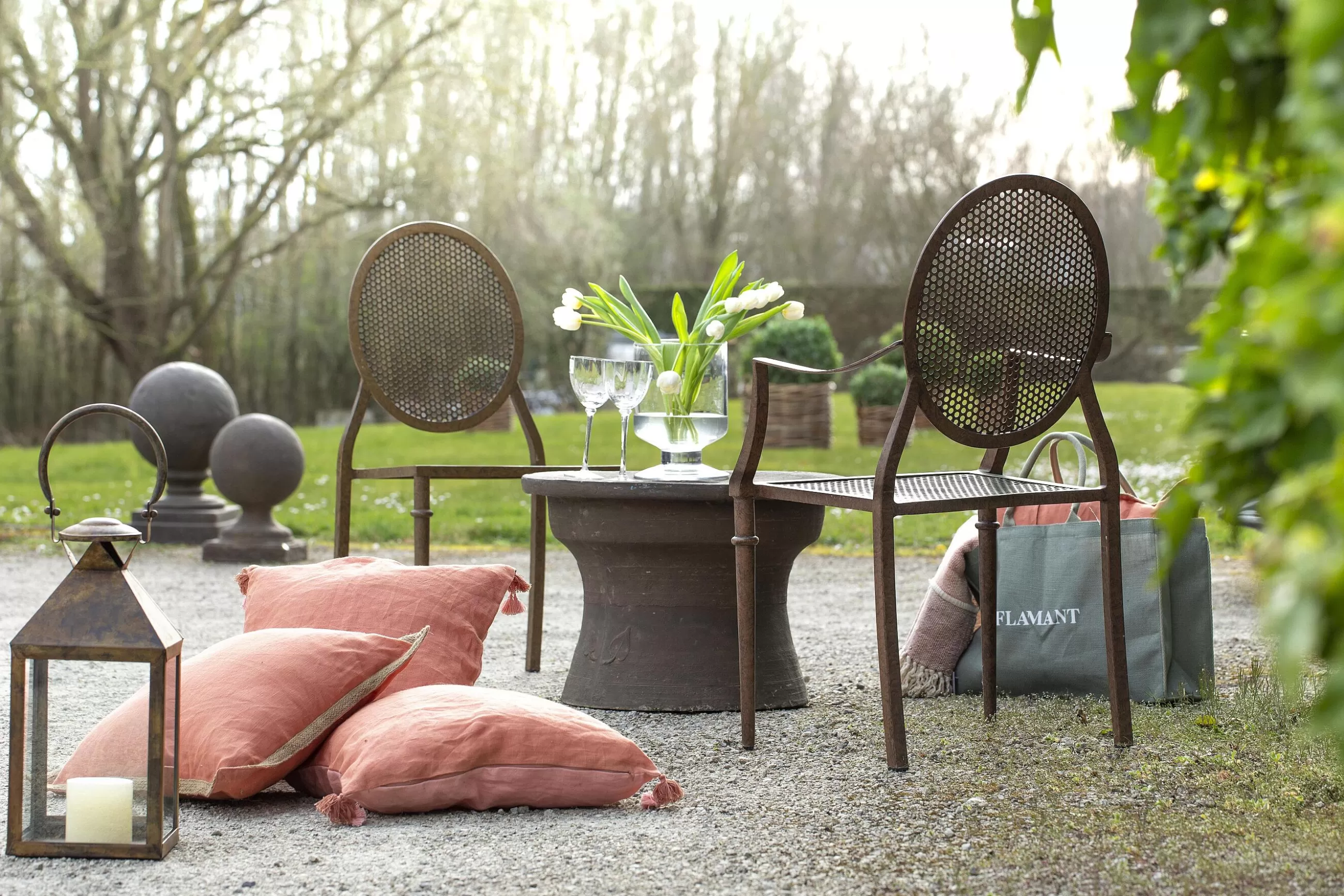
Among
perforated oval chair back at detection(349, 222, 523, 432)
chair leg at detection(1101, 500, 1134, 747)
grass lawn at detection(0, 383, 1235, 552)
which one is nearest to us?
chair leg at detection(1101, 500, 1134, 747)

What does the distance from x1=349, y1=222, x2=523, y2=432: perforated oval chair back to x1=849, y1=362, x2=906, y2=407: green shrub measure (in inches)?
311

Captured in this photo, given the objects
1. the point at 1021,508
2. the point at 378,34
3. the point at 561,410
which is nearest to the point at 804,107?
the point at 561,410

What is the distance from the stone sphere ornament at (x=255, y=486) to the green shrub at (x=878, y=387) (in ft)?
21.1

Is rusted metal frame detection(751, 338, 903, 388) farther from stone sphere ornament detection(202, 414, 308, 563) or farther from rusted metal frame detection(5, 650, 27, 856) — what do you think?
stone sphere ornament detection(202, 414, 308, 563)

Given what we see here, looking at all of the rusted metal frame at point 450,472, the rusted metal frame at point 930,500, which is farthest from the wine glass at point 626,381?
the rusted metal frame at point 930,500

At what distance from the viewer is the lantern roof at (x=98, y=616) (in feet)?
7.37

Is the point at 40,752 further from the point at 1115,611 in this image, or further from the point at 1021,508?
the point at 1021,508

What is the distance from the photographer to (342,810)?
253 centimetres

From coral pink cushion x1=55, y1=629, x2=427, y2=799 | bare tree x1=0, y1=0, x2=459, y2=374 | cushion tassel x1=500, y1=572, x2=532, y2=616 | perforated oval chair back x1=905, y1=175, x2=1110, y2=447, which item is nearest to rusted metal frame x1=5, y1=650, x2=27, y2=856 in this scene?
coral pink cushion x1=55, y1=629, x2=427, y2=799

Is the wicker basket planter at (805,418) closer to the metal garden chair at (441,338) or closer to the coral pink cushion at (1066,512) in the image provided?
the metal garden chair at (441,338)

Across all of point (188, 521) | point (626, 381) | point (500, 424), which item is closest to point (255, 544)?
point (188, 521)

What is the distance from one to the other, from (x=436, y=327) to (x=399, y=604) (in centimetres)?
129

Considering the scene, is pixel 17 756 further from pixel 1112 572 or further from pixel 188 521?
pixel 188 521

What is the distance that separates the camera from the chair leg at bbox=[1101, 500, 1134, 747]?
9.94 ft
